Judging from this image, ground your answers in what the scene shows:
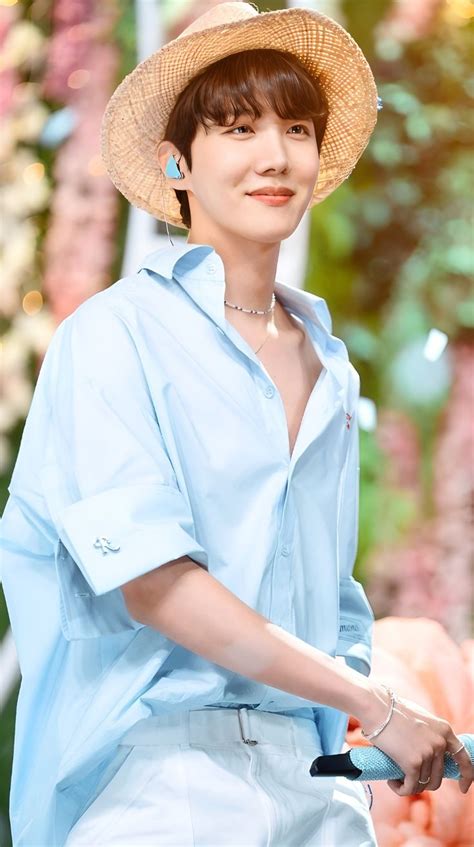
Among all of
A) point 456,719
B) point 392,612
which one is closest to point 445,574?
point 392,612

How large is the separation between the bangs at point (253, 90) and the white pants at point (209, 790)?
0.74 meters

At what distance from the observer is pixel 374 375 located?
2.60m

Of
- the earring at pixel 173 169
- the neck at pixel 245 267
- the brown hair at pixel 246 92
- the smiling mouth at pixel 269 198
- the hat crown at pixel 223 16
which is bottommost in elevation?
the neck at pixel 245 267

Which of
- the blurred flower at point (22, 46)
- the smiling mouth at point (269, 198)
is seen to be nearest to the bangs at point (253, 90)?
the smiling mouth at point (269, 198)

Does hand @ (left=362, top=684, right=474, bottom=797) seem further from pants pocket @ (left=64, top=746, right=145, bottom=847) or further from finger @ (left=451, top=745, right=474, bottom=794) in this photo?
pants pocket @ (left=64, top=746, right=145, bottom=847)

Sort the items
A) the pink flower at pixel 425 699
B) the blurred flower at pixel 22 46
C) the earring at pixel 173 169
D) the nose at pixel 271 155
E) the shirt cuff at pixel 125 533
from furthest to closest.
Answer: the blurred flower at pixel 22 46 < the pink flower at pixel 425 699 < the earring at pixel 173 169 < the nose at pixel 271 155 < the shirt cuff at pixel 125 533

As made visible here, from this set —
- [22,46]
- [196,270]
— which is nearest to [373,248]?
[22,46]

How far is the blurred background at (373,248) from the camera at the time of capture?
8.32ft

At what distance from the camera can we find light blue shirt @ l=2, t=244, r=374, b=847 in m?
1.31

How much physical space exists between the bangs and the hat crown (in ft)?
Result: 0.16

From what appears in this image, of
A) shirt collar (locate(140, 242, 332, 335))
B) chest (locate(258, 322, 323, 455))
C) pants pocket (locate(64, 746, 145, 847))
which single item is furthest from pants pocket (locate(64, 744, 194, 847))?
shirt collar (locate(140, 242, 332, 335))

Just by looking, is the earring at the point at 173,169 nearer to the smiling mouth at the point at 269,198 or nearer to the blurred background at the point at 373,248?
the smiling mouth at the point at 269,198

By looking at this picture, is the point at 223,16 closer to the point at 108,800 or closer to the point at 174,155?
the point at 174,155

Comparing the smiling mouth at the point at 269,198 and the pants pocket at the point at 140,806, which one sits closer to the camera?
the pants pocket at the point at 140,806
